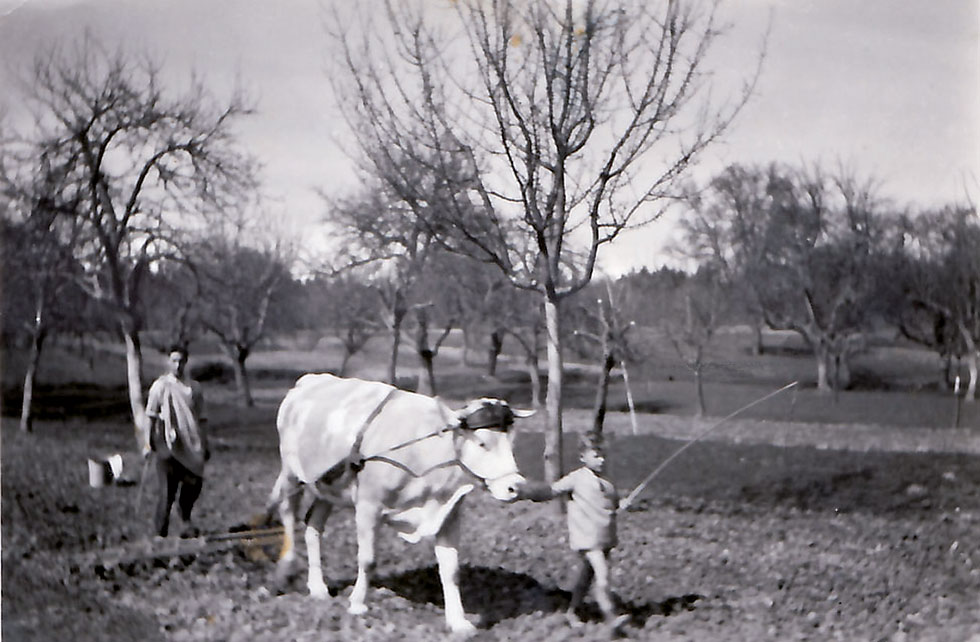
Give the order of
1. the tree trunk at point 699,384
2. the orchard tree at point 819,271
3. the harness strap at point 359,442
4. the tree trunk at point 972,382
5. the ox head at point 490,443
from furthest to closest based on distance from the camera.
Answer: the tree trunk at point 699,384 < the orchard tree at point 819,271 < the tree trunk at point 972,382 < the harness strap at point 359,442 < the ox head at point 490,443

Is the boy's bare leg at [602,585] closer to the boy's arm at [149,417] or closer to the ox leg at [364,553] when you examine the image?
the ox leg at [364,553]

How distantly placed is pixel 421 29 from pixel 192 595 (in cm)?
277

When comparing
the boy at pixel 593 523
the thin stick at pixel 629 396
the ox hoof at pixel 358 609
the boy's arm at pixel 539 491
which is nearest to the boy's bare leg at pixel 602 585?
the boy at pixel 593 523

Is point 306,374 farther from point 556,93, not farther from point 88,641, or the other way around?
point 556,93

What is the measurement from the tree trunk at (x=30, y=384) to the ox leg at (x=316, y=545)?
1647 mm

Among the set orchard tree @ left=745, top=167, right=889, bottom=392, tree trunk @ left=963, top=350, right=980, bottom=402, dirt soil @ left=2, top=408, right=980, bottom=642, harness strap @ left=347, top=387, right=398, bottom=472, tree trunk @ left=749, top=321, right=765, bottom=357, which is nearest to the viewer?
dirt soil @ left=2, top=408, right=980, bottom=642

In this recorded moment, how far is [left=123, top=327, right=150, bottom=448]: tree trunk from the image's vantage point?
174 inches

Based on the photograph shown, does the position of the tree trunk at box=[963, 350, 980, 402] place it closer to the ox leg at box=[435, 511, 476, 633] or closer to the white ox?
the white ox

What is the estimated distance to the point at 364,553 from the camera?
3.87m

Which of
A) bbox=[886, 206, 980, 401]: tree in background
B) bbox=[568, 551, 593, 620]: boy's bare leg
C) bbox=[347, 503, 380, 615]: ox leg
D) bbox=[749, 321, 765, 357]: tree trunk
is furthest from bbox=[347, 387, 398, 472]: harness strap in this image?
bbox=[886, 206, 980, 401]: tree in background

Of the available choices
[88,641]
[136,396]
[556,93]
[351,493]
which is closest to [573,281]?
[556,93]

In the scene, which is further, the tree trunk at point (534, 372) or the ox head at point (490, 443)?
the tree trunk at point (534, 372)

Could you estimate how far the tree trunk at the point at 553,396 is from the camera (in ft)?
13.7

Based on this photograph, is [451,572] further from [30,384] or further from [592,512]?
[30,384]
